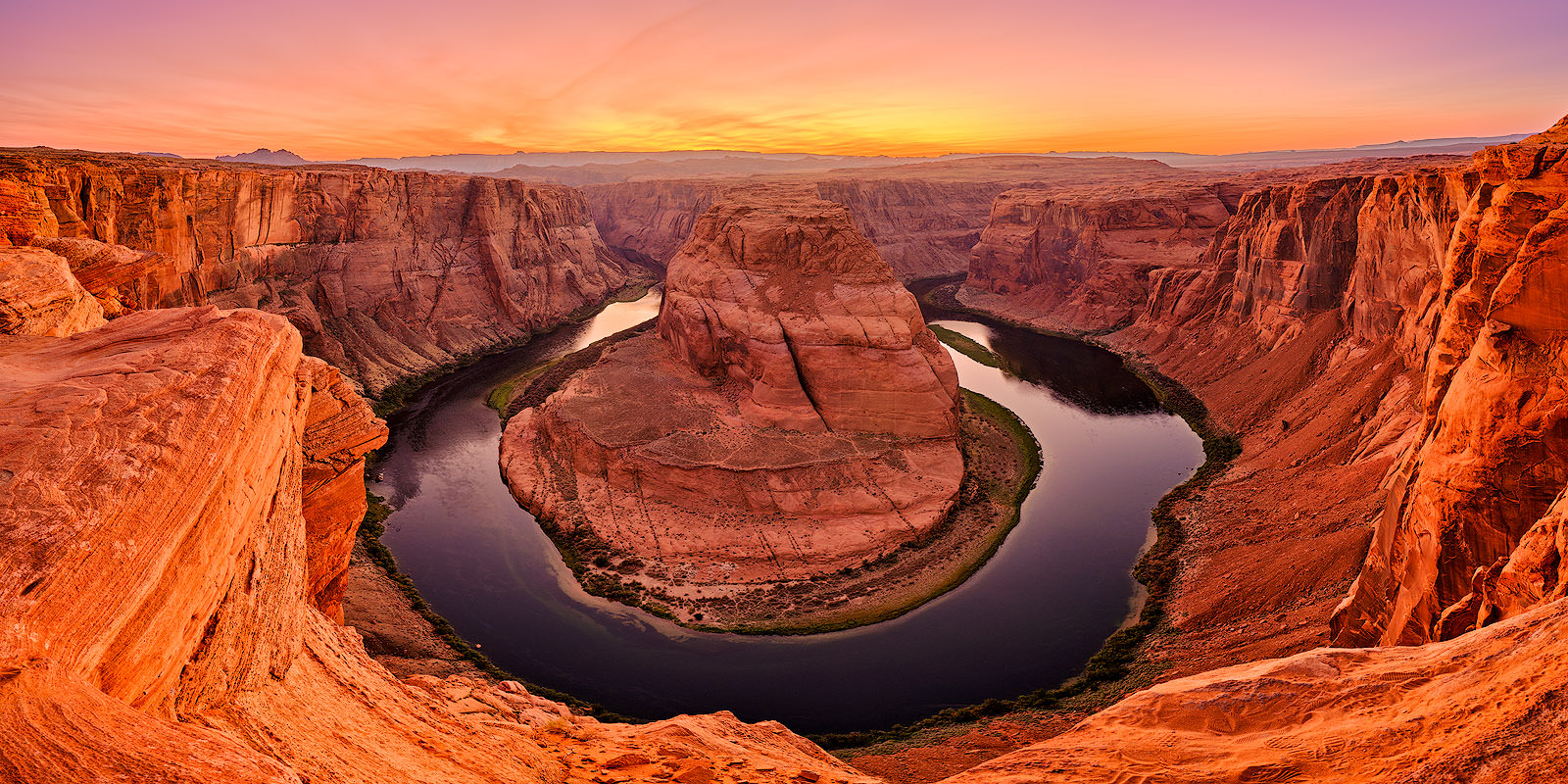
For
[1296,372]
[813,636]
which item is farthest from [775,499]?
[1296,372]

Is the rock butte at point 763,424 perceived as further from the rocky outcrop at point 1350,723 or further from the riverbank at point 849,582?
the rocky outcrop at point 1350,723

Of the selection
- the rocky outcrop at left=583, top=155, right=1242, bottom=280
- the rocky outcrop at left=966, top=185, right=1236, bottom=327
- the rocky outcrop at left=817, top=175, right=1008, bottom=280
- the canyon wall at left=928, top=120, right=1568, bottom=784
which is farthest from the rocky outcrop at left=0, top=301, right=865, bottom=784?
the rocky outcrop at left=817, top=175, right=1008, bottom=280

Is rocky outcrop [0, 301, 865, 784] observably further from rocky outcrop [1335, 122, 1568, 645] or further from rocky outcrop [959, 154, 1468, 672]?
rocky outcrop [959, 154, 1468, 672]

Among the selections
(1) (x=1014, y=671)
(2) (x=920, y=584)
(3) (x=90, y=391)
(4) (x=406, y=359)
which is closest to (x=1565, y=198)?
(1) (x=1014, y=671)

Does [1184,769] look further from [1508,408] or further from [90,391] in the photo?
[90,391]

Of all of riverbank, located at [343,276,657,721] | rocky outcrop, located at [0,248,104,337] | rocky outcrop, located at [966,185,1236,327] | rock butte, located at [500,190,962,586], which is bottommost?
riverbank, located at [343,276,657,721]
